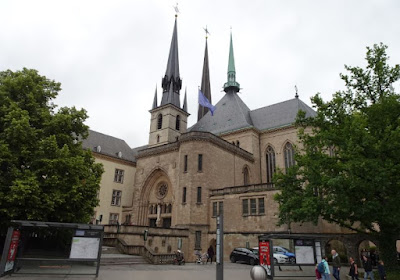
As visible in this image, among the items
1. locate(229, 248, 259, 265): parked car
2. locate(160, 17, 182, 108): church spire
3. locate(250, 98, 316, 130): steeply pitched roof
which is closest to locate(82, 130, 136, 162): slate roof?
locate(160, 17, 182, 108): church spire

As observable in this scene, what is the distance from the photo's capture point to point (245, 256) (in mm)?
22672

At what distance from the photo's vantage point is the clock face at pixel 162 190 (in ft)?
123

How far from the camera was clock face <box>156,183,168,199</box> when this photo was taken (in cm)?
3762

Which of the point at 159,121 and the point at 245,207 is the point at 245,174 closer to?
the point at 245,207

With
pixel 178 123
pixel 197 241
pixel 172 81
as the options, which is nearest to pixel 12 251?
pixel 197 241

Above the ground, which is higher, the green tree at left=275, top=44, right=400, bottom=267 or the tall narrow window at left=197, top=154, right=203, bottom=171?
the tall narrow window at left=197, top=154, right=203, bottom=171

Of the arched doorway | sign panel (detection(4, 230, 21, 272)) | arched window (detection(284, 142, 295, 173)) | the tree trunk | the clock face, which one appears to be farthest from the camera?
arched window (detection(284, 142, 295, 173))

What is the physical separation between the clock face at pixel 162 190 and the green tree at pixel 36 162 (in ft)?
63.0

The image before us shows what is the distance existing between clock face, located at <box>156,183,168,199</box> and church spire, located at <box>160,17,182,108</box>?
15.5 meters

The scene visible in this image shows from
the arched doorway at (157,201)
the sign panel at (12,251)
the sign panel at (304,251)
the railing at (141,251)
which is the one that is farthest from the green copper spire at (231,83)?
the sign panel at (12,251)

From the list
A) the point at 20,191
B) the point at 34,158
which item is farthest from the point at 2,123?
the point at 20,191

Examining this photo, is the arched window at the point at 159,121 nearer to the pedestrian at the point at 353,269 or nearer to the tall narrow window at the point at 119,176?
the tall narrow window at the point at 119,176

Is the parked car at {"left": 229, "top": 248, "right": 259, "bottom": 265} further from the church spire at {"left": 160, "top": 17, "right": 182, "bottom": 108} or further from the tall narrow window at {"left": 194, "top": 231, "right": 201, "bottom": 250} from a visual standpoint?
the church spire at {"left": 160, "top": 17, "right": 182, "bottom": 108}

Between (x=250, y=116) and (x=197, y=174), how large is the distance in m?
18.6
